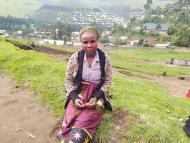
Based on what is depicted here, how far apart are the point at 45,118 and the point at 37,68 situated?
303cm

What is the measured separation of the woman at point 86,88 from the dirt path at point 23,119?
2.49 ft

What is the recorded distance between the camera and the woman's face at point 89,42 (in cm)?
594

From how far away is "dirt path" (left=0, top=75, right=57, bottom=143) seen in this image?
645cm

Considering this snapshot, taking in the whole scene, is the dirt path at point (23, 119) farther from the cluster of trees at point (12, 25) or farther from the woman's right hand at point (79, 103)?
the cluster of trees at point (12, 25)

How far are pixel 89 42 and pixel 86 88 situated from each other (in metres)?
0.75

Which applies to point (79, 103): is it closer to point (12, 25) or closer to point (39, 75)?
point (39, 75)

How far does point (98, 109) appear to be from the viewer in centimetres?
592

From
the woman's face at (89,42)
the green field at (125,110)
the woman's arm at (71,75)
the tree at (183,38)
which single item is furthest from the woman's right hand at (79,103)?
the tree at (183,38)

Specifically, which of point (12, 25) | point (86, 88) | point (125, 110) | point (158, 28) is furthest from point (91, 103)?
point (12, 25)

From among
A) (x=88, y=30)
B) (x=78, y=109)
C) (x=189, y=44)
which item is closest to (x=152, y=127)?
(x=78, y=109)

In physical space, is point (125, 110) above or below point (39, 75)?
below

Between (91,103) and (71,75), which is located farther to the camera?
(71,75)

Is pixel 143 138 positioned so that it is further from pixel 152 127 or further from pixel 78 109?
pixel 78 109

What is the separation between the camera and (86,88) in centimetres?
620
